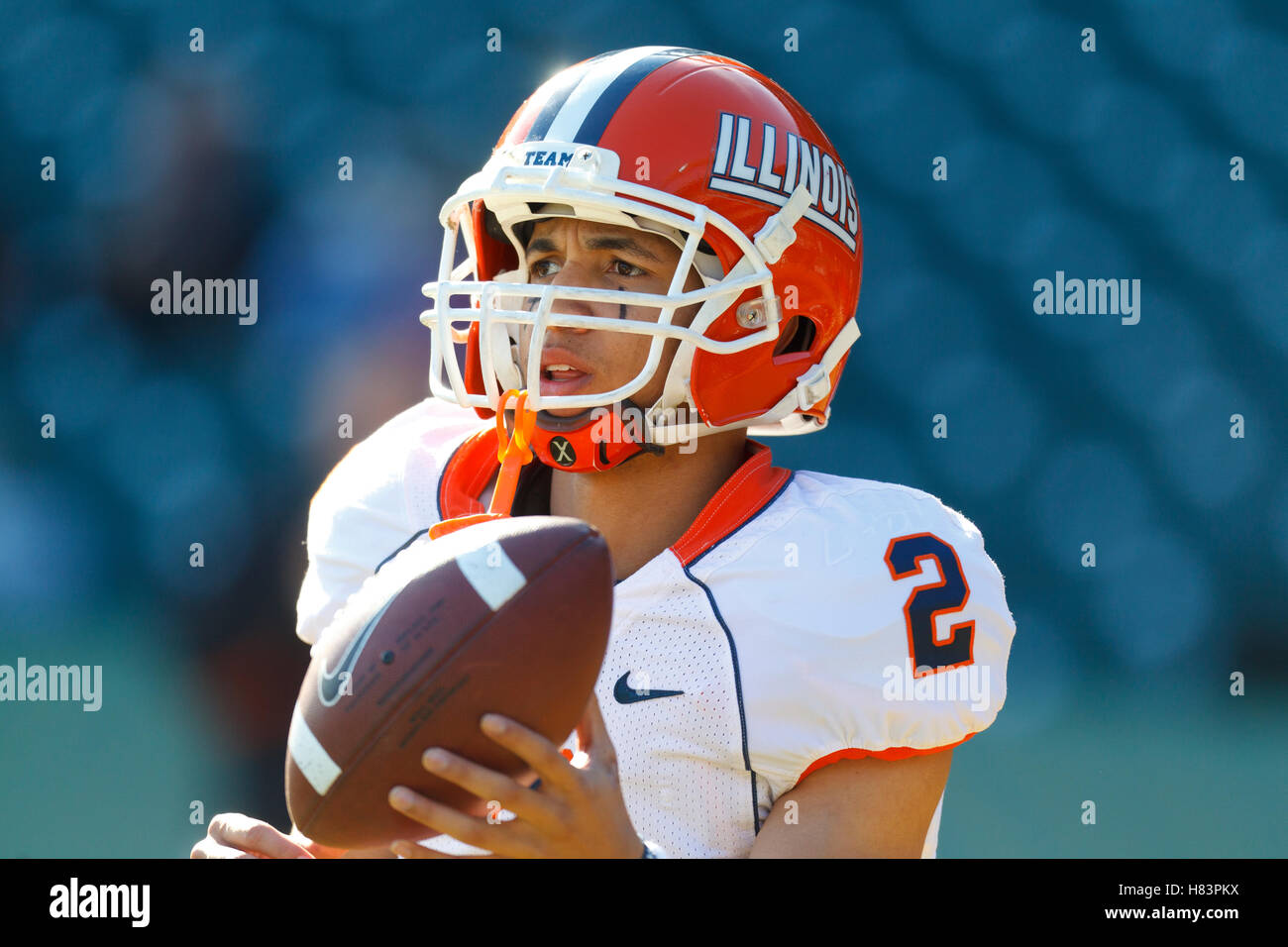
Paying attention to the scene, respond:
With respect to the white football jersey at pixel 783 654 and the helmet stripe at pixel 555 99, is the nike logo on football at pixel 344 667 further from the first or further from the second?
the helmet stripe at pixel 555 99

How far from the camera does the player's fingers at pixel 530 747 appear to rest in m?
1.02

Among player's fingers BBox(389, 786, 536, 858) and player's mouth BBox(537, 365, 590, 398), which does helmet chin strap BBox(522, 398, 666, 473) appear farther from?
player's fingers BBox(389, 786, 536, 858)

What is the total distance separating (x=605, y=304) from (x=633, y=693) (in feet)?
1.22

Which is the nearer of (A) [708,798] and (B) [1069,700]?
(A) [708,798]

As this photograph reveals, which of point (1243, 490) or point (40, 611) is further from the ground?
point (1243, 490)

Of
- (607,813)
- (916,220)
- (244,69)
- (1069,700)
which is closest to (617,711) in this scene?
(607,813)

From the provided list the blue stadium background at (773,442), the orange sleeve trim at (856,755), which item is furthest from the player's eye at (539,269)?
the blue stadium background at (773,442)

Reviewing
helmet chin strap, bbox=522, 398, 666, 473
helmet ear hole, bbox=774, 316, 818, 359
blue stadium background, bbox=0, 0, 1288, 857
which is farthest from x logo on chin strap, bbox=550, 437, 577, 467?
blue stadium background, bbox=0, 0, 1288, 857

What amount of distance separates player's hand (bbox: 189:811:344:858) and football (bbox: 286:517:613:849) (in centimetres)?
18

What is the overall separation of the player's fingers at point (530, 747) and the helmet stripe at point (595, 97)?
62cm

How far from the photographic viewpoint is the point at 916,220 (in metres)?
2.49

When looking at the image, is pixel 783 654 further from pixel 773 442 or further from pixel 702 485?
pixel 773 442

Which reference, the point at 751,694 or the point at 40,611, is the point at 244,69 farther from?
the point at 751,694

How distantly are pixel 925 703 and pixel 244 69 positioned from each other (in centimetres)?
181
